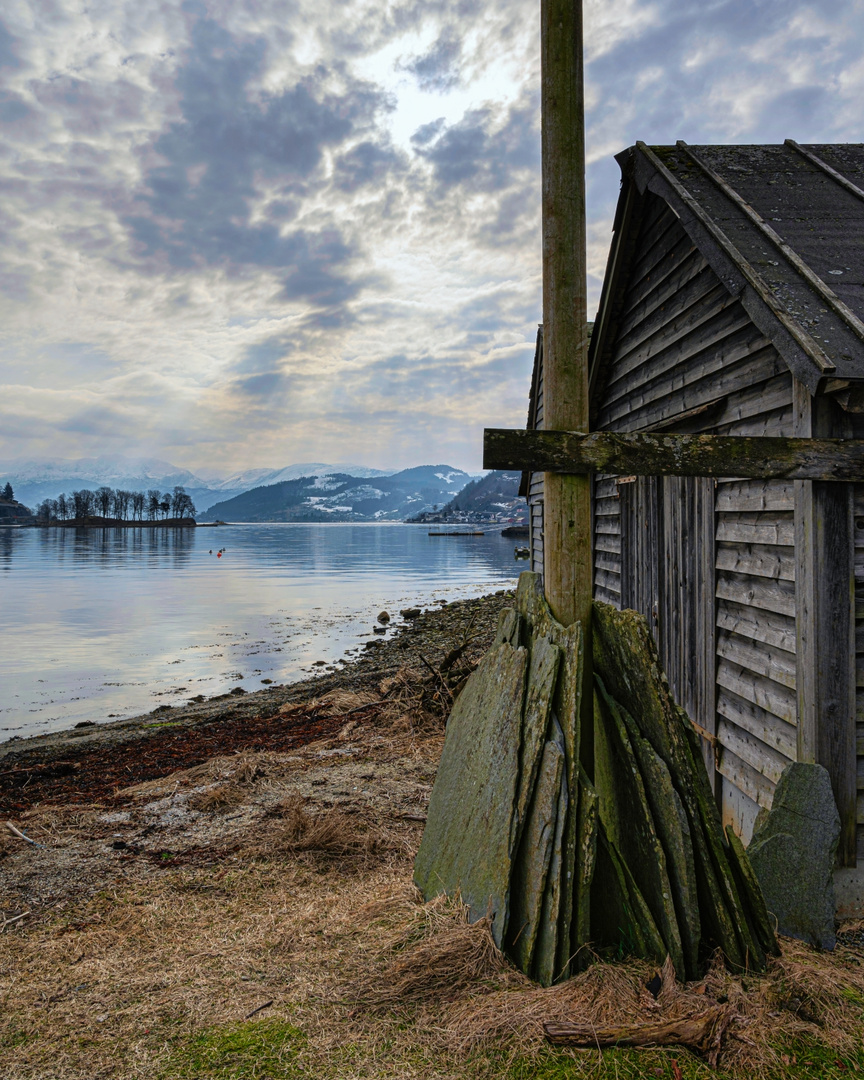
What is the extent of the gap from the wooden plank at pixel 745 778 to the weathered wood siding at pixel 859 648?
2.09 feet

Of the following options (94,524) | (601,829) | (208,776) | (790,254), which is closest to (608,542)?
(790,254)

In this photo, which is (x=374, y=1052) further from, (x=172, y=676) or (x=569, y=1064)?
(x=172, y=676)

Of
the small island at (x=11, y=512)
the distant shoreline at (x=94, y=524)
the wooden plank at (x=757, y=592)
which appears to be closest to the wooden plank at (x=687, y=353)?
the wooden plank at (x=757, y=592)

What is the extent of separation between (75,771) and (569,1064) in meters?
8.11

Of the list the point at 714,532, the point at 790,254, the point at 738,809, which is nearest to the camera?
the point at 790,254

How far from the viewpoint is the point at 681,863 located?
3.01 metres

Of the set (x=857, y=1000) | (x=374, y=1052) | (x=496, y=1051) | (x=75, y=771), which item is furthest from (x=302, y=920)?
(x=75, y=771)

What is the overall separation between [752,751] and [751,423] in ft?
8.40

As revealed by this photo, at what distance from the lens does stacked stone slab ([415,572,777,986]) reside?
299 cm

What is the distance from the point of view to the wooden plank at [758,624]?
4.48m

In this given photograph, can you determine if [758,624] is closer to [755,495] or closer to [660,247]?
[755,495]

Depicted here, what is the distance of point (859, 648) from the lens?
404cm

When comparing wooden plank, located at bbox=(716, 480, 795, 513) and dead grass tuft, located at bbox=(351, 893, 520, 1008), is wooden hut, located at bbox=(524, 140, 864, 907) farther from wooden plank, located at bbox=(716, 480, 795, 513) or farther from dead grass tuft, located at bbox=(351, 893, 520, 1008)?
dead grass tuft, located at bbox=(351, 893, 520, 1008)

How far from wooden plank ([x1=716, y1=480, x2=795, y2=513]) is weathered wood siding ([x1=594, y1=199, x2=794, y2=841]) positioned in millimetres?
14
